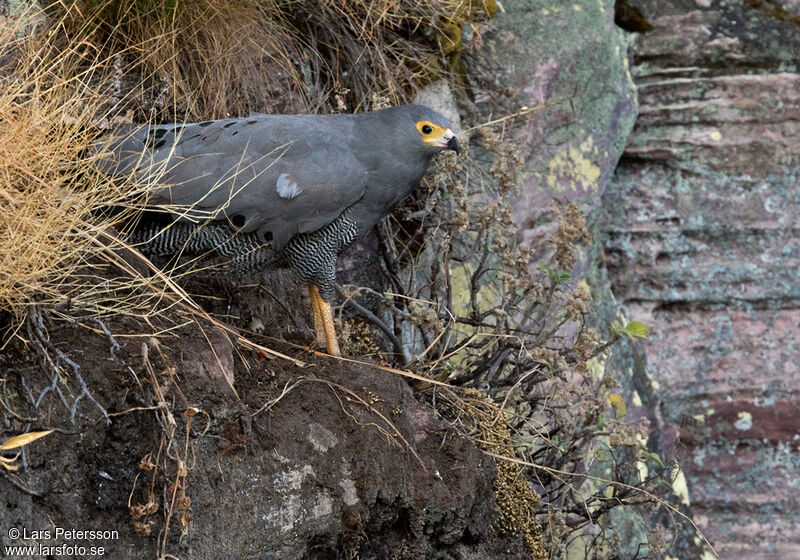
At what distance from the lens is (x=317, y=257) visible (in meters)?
3.54

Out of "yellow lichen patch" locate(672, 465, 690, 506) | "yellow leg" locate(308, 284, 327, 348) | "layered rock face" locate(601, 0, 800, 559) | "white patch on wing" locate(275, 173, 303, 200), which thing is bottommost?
"yellow lichen patch" locate(672, 465, 690, 506)

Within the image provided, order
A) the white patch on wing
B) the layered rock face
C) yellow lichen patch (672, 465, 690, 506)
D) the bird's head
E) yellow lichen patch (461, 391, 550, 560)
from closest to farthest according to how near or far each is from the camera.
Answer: yellow lichen patch (461, 391, 550, 560) → the white patch on wing → the bird's head → yellow lichen patch (672, 465, 690, 506) → the layered rock face

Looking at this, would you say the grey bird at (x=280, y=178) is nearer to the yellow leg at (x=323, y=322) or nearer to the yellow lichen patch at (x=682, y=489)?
the yellow leg at (x=323, y=322)

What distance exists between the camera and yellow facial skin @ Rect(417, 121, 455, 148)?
362 cm

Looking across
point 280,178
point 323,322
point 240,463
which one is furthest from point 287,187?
point 240,463

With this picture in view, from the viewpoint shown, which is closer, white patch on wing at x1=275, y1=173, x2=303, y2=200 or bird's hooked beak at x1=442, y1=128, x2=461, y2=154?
white patch on wing at x1=275, y1=173, x2=303, y2=200

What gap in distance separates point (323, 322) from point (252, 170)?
722mm

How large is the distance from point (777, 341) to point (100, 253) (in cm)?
397

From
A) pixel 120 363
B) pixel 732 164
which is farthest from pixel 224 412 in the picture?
pixel 732 164

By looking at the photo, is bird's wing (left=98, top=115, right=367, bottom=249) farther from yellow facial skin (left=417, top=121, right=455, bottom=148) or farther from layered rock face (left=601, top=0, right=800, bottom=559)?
layered rock face (left=601, top=0, right=800, bottom=559)

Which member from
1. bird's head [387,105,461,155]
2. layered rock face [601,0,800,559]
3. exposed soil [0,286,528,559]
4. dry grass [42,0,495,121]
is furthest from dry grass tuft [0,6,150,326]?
layered rock face [601,0,800,559]

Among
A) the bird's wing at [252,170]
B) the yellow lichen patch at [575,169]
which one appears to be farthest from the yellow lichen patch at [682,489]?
the bird's wing at [252,170]

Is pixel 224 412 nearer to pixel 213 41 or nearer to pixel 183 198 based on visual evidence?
pixel 183 198

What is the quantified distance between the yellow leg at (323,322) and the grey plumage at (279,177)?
0.06 metres
